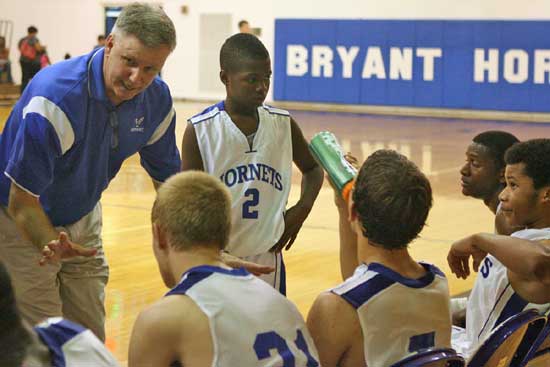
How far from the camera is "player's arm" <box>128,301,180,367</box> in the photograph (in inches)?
95.0

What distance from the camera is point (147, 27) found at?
138 inches

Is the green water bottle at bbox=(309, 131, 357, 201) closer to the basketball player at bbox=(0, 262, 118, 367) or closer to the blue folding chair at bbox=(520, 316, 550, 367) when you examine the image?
the blue folding chair at bbox=(520, 316, 550, 367)

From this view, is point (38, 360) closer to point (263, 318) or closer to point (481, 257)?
point (263, 318)

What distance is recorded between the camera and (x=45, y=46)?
1089 inches

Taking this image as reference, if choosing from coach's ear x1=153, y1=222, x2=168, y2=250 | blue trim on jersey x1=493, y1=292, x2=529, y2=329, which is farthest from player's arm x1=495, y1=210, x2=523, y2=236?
coach's ear x1=153, y1=222, x2=168, y2=250

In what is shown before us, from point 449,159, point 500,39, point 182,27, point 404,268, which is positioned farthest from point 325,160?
→ point 182,27

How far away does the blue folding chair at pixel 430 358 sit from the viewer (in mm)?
2559

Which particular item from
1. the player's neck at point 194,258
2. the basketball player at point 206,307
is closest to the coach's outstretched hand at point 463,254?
the basketball player at point 206,307

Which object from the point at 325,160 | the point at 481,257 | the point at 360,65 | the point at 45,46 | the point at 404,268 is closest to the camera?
the point at 404,268

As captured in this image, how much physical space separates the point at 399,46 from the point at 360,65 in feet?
3.37

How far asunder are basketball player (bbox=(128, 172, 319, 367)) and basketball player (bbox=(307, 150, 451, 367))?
0.15 metres

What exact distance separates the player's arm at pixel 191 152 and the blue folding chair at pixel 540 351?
5.06 feet

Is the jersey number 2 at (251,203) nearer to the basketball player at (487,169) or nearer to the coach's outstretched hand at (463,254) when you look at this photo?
the coach's outstretched hand at (463,254)

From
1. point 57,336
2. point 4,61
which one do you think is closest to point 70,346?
point 57,336
